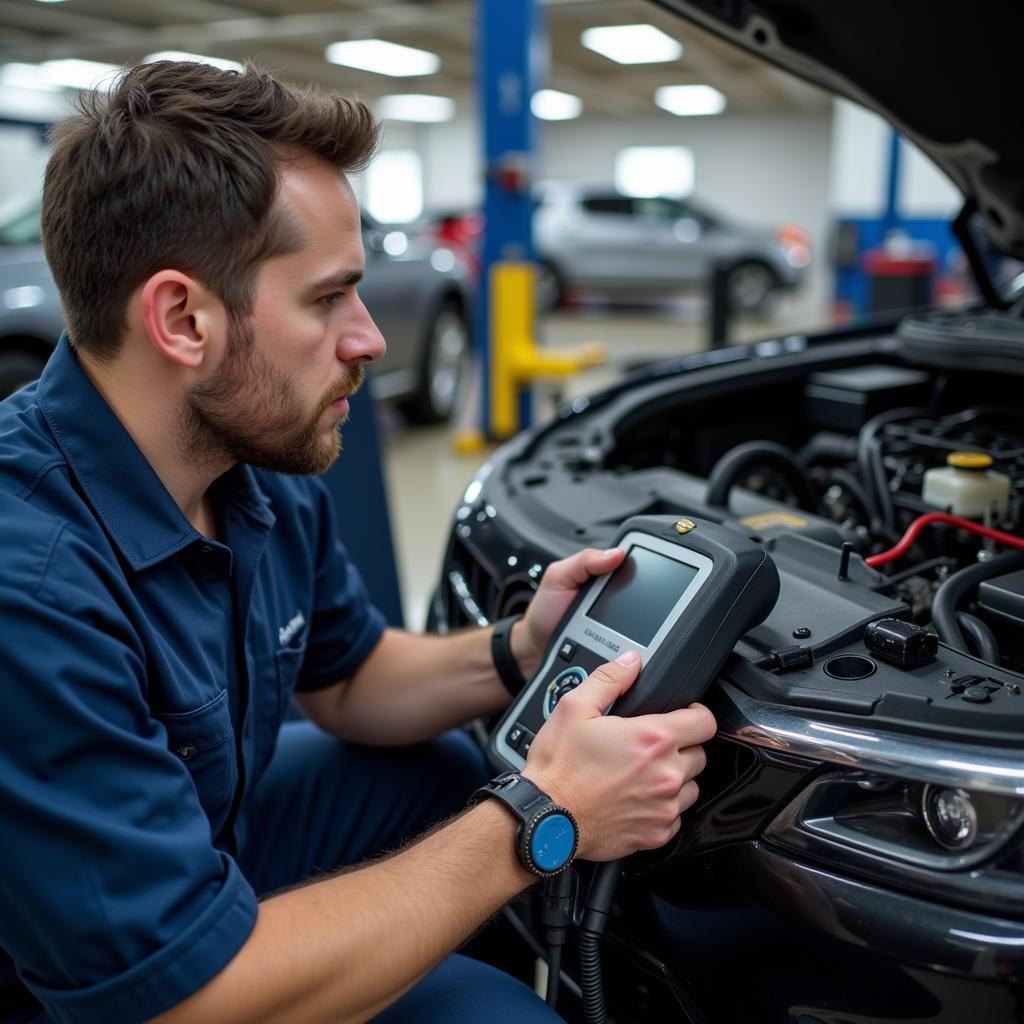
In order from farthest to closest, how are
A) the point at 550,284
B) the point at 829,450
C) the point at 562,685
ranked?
1. the point at 550,284
2. the point at 829,450
3. the point at 562,685

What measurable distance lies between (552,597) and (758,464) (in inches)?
17.8

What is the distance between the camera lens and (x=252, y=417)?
105 cm

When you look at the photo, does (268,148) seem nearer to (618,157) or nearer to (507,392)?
(507,392)

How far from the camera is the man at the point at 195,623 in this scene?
2.68ft

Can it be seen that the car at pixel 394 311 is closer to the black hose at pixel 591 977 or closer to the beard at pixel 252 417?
the beard at pixel 252 417

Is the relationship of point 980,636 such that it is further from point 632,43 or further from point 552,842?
point 632,43

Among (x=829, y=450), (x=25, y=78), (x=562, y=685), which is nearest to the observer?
(x=562, y=685)

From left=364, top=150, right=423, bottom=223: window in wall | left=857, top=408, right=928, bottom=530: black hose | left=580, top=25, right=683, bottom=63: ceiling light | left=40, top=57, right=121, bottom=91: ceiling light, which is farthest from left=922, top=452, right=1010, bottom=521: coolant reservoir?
left=364, top=150, right=423, bottom=223: window in wall

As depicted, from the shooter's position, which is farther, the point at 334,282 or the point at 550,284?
the point at 550,284

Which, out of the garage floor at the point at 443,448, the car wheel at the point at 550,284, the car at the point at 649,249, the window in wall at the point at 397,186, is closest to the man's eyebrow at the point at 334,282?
the garage floor at the point at 443,448

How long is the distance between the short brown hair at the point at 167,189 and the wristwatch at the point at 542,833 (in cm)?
52

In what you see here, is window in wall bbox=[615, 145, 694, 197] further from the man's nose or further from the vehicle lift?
the man's nose

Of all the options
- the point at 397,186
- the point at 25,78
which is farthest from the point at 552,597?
the point at 397,186

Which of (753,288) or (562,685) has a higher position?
(562,685)
